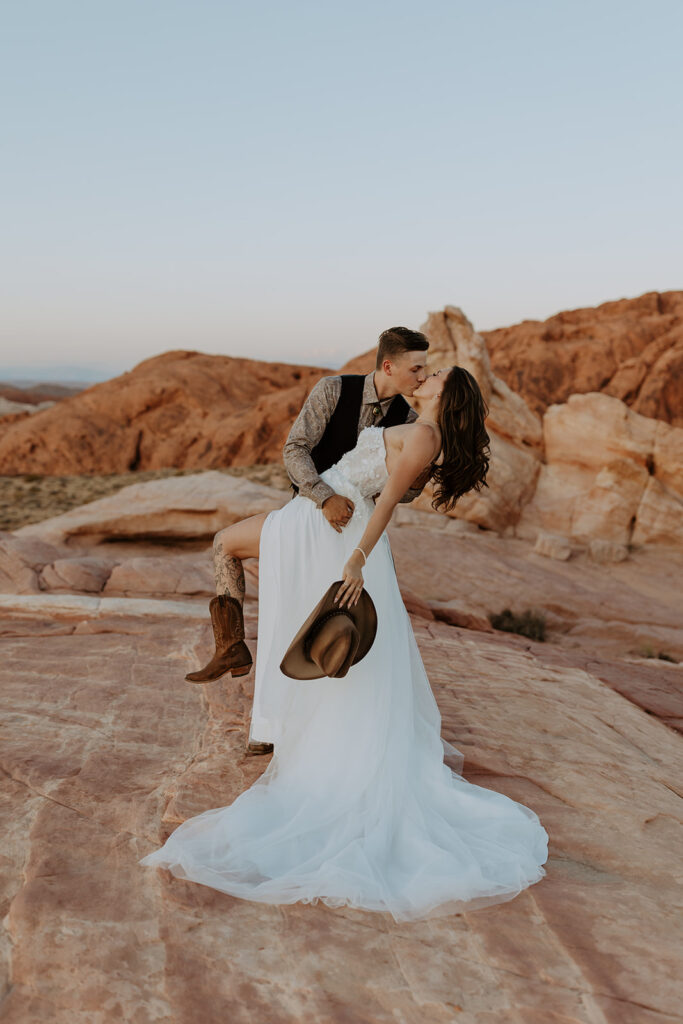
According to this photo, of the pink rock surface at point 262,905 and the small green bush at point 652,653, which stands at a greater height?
the pink rock surface at point 262,905

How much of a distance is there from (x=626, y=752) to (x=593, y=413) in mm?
12460

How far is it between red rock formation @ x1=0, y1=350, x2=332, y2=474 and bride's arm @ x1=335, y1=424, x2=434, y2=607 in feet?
62.4

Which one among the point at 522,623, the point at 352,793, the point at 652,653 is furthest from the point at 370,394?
the point at 652,653

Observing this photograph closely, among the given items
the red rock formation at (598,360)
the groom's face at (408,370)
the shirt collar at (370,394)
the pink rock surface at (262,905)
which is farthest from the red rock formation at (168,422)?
the groom's face at (408,370)

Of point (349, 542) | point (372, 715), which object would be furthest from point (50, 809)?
point (349, 542)

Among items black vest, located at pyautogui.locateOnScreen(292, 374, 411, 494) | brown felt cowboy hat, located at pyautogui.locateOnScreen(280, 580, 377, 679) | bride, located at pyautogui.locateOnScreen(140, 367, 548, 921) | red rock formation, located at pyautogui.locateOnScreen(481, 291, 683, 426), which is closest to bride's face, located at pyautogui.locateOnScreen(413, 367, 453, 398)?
bride, located at pyautogui.locateOnScreen(140, 367, 548, 921)

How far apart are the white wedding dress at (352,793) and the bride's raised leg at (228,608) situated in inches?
12.9

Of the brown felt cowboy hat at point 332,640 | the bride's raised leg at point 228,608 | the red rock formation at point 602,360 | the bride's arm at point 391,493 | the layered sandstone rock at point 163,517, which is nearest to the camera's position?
the brown felt cowboy hat at point 332,640

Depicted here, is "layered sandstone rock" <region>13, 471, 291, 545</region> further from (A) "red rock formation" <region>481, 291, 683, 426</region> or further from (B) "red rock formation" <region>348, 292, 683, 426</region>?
(A) "red rock formation" <region>481, 291, 683, 426</region>

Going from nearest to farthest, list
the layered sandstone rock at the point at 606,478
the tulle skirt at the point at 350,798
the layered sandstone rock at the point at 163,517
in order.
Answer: the tulle skirt at the point at 350,798
the layered sandstone rock at the point at 163,517
the layered sandstone rock at the point at 606,478

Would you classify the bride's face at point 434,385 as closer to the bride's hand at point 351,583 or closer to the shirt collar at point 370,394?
the shirt collar at point 370,394

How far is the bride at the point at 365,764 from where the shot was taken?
3.07 m

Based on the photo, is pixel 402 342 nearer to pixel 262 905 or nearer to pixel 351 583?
pixel 351 583

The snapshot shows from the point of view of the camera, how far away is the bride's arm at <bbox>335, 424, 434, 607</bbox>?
3502mm
